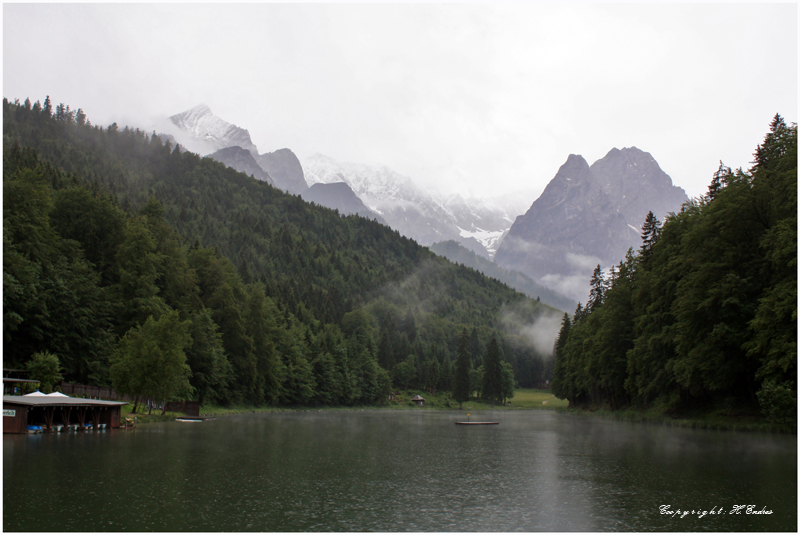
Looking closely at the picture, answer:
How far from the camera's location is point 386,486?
69.5 feet

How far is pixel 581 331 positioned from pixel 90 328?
68.8 meters

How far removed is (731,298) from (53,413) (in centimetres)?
4651

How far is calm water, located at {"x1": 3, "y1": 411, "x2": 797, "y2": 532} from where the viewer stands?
15523mm

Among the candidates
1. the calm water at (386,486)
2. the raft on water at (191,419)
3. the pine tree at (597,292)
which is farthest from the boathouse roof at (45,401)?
the pine tree at (597,292)

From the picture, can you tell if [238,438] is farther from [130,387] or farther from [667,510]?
[667,510]

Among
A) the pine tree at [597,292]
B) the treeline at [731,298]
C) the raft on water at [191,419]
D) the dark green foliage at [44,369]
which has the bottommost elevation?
the raft on water at [191,419]

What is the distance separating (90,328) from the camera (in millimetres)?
63875

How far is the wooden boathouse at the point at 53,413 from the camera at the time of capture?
121ft

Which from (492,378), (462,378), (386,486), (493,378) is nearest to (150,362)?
(386,486)

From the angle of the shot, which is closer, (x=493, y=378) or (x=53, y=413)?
(x=53, y=413)

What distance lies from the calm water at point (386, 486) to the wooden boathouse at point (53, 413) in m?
2.10

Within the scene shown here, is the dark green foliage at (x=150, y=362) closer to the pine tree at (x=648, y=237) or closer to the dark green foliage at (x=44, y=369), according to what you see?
the dark green foliage at (x=44, y=369)
